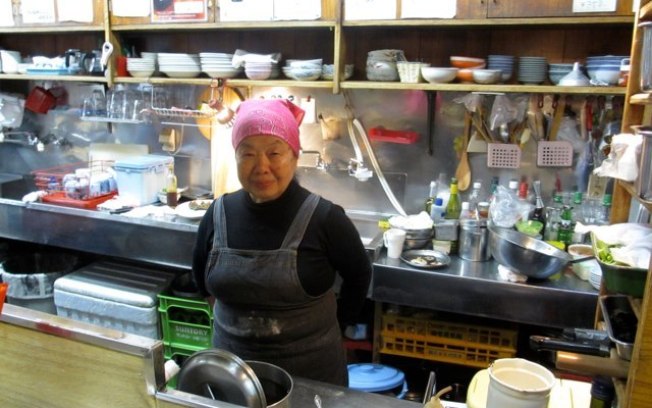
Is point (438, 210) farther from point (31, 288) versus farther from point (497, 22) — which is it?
point (31, 288)

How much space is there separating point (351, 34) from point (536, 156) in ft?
3.62

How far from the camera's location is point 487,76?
2.22 m

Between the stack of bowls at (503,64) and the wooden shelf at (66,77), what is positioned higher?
the stack of bowls at (503,64)

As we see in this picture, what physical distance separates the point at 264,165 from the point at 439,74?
1.13m

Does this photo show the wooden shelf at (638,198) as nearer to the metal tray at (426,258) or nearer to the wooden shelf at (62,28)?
the metal tray at (426,258)

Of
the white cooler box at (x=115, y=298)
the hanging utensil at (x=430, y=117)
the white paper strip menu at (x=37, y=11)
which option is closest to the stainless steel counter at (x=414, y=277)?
the white cooler box at (x=115, y=298)

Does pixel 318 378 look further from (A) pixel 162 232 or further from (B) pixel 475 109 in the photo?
(B) pixel 475 109

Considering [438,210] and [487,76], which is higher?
[487,76]

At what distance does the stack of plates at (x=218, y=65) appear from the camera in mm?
2645

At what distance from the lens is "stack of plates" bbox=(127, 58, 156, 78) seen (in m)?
2.78

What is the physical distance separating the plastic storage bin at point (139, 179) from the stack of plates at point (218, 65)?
0.64m

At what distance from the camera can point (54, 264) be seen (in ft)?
10.6

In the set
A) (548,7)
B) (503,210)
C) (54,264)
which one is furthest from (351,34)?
(54,264)

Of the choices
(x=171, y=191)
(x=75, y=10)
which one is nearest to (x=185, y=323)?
(x=171, y=191)
